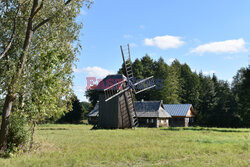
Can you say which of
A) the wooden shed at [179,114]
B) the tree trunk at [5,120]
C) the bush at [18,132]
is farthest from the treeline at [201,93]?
the tree trunk at [5,120]

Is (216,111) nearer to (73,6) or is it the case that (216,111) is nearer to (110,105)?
(110,105)

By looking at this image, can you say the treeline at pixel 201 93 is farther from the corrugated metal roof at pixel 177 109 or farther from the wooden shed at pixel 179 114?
the corrugated metal roof at pixel 177 109

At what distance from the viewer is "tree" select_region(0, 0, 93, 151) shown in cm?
1229

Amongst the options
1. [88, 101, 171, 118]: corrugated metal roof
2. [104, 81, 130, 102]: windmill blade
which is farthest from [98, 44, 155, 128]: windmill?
[88, 101, 171, 118]: corrugated metal roof

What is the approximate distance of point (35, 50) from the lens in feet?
46.4

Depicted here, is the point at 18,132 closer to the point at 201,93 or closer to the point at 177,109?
the point at 177,109

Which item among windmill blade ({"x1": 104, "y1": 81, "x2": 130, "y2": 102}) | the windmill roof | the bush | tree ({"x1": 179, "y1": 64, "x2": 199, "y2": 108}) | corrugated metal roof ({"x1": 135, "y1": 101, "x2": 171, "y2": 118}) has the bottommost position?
the bush

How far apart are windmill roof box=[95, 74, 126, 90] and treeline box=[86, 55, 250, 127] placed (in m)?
18.5

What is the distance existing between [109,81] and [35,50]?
1912cm

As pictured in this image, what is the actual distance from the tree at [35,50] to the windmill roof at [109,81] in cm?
1728

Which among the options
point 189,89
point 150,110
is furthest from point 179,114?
point 189,89

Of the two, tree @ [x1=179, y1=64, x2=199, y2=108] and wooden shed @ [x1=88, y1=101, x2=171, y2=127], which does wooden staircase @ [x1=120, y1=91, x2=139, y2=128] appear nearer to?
wooden shed @ [x1=88, y1=101, x2=171, y2=127]

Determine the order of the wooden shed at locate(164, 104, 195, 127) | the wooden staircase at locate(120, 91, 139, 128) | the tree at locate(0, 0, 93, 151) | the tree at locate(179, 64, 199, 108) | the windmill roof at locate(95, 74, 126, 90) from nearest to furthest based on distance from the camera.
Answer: the tree at locate(0, 0, 93, 151), the wooden staircase at locate(120, 91, 139, 128), the windmill roof at locate(95, 74, 126, 90), the wooden shed at locate(164, 104, 195, 127), the tree at locate(179, 64, 199, 108)

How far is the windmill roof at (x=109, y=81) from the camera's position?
3253 cm
